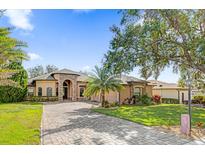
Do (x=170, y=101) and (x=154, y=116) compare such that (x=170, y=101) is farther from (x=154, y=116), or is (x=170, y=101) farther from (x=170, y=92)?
(x=154, y=116)

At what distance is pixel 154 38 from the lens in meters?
8.71

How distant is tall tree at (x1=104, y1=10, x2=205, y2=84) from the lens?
824cm

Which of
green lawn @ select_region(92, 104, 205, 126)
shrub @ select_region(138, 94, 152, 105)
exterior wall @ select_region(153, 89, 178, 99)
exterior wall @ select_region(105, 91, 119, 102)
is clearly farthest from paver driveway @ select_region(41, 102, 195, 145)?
exterior wall @ select_region(153, 89, 178, 99)

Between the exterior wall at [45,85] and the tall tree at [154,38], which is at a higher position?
the tall tree at [154,38]

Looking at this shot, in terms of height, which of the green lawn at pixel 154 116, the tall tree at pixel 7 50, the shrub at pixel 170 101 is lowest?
the green lawn at pixel 154 116

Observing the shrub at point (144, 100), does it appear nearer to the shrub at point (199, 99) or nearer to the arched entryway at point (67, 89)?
the shrub at point (199, 99)

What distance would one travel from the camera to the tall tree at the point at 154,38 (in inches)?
324

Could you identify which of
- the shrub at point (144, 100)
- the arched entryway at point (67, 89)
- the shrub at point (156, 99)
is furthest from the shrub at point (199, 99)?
the arched entryway at point (67, 89)

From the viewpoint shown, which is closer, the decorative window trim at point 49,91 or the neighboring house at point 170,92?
the decorative window trim at point 49,91

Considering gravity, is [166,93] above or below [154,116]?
above

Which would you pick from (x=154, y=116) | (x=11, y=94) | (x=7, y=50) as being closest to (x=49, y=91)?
(x=11, y=94)

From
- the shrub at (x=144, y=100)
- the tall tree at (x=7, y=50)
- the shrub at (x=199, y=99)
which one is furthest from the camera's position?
the shrub at (x=199, y=99)
